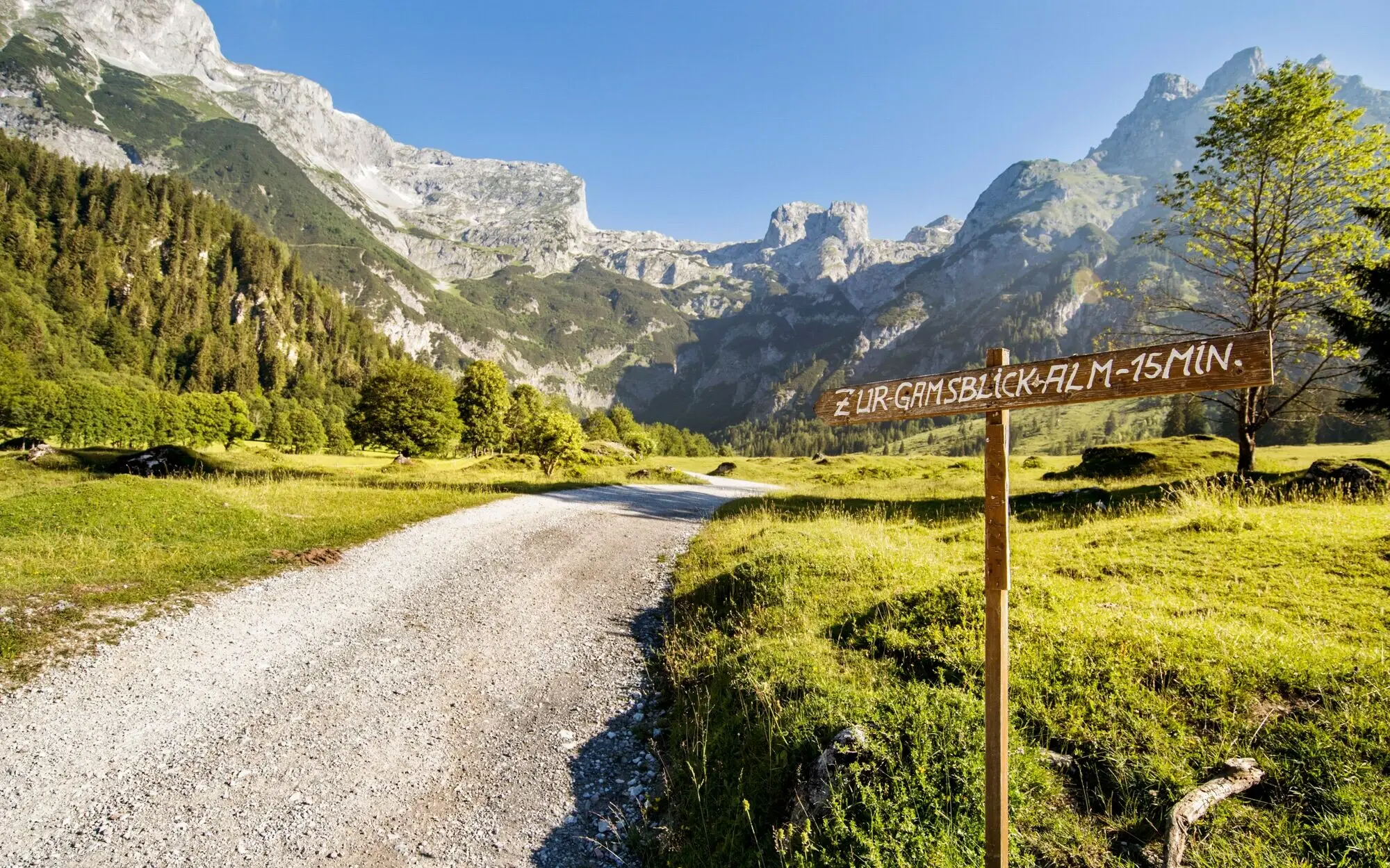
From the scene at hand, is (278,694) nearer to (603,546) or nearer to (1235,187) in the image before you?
(603,546)

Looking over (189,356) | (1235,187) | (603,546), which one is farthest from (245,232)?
(1235,187)

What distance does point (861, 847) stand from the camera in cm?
430

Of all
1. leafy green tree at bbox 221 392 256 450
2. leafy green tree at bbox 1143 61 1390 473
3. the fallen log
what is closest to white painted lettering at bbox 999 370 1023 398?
the fallen log

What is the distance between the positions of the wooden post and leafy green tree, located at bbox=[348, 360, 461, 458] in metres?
40.6

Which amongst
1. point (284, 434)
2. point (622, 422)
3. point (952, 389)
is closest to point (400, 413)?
point (952, 389)

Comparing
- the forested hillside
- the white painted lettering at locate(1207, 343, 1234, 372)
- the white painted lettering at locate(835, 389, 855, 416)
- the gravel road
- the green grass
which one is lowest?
the gravel road

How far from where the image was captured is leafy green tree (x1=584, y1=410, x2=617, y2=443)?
352ft

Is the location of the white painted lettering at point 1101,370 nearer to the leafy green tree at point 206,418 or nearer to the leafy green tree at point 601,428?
the leafy green tree at point 601,428

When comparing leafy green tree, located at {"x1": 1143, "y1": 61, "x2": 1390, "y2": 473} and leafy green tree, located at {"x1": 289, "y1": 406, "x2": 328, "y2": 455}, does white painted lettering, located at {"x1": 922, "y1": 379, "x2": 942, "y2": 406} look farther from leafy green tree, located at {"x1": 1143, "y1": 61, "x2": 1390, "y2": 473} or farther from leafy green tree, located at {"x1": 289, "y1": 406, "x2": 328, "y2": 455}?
leafy green tree, located at {"x1": 289, "y1": 406, "x2": 328, "y2": 455}

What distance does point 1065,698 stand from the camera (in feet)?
18.2

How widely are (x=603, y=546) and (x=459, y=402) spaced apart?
3897 centimetres

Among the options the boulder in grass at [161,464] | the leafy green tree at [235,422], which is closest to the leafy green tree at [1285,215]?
the boulder in grass at [161,464]

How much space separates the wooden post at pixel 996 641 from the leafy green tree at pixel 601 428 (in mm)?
101205

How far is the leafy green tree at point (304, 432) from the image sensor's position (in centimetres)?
9788
